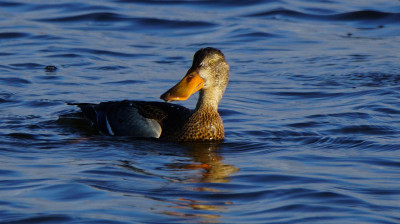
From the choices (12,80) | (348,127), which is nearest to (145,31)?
(12,80)

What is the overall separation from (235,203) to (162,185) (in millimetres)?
772

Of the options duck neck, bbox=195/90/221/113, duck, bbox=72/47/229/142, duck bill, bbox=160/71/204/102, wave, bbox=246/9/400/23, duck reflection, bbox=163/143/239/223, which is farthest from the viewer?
wave, bbox=246/9/400/23

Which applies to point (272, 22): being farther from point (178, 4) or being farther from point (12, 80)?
point (12, 80)

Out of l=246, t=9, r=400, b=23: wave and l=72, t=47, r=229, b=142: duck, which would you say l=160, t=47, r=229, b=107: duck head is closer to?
l=72, t=47, r=229, b=142: duck

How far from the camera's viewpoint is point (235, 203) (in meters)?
7.00

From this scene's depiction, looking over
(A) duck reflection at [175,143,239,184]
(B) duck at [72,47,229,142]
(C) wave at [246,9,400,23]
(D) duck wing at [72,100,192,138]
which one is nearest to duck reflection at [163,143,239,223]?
(A) duck reflection at [175,143,239,184]

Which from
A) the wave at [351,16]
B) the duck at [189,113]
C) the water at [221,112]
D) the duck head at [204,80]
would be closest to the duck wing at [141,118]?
the duck at [189,113]

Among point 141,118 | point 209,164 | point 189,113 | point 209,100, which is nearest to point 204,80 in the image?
point 209,100

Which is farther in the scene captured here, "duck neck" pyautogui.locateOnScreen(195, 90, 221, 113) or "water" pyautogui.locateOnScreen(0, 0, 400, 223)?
"duck neck" pyautogui.locateOnScreen(195, 90, 221, 113)

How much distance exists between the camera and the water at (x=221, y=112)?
6.93m

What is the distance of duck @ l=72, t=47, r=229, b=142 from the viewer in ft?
30.6

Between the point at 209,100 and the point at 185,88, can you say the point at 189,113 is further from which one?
the point at 185,88

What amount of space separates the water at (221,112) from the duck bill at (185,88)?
54 cm

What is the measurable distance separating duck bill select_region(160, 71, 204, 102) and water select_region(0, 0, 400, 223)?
21.3 inches
